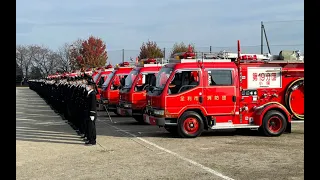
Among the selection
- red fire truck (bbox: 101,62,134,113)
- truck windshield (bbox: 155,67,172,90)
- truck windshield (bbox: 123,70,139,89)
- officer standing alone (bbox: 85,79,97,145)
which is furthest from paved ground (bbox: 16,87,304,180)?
red fire truck (bbox: 101,62,134,113)

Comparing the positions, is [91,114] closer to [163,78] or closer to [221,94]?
[163,78]

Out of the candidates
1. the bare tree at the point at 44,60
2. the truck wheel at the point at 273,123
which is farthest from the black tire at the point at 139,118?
the bare tree at the point at 44,60

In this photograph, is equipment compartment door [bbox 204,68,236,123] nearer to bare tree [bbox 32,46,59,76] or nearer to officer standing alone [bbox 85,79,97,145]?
officer standing alone [bbox 85,79,97,145]

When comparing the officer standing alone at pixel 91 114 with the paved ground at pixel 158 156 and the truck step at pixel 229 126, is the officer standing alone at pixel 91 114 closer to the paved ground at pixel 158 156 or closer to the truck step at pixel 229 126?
the paved ground at pixel 158 156

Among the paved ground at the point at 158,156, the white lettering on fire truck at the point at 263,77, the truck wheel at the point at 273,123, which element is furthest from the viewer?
the white lettering on fire truck at the point at 263,77

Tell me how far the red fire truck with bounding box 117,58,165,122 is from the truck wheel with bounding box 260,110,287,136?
5.19 metres

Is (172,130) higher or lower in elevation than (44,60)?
lower

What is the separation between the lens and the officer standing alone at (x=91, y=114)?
1080cm

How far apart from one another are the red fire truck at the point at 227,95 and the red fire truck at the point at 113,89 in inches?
285

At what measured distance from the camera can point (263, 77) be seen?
40.3 feet

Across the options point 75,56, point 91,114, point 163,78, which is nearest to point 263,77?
A: point 163,78

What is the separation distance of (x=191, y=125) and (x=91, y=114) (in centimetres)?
291

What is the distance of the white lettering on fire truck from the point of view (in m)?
12.2
